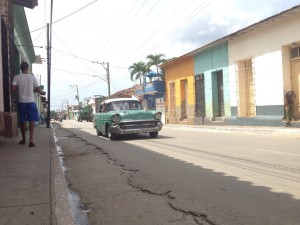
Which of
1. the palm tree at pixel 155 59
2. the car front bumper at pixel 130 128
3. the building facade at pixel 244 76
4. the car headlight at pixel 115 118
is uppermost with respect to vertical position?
the palm tree at pixel 155 59

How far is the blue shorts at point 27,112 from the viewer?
830cm

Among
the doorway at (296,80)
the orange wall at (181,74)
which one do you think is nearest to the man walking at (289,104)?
the doorway at (296,80)

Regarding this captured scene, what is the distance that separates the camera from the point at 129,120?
44.6ft

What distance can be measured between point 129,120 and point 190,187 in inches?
329

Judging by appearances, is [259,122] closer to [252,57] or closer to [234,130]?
[234,130]

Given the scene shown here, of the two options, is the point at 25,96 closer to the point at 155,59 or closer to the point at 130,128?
the point at 130,128

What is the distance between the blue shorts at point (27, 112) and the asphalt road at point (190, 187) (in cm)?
125

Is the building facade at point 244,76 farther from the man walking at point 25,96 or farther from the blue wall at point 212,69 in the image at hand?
the man walking at point 25,96

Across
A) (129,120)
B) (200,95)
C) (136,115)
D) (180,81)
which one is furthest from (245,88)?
(129,120)

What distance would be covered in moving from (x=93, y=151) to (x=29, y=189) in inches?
225

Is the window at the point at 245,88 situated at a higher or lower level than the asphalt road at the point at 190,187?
higher

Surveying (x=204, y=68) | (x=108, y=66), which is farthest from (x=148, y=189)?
(x=108, y=66)

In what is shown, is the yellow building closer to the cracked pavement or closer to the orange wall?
the orange wall

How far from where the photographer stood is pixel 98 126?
53.2 ft
